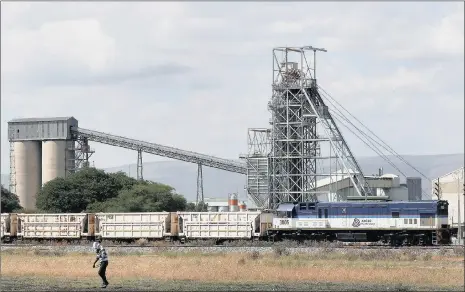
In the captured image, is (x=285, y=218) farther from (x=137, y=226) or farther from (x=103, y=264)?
(x=103, y=264)

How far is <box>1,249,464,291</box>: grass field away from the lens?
30.7 meters

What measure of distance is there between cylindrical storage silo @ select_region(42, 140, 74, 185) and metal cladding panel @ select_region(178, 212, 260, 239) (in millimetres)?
48322

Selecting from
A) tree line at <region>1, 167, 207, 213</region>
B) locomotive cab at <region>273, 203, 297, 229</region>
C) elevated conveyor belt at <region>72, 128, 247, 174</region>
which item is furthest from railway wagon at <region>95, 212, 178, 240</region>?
elevated conveyor belt at <region>72, 128, 247, 174</region>

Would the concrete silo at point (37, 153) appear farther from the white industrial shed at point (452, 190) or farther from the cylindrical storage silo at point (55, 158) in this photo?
the white industrial shed at point (452, 190)

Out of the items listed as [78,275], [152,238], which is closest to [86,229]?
[152,238]

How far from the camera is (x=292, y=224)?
5784 cm

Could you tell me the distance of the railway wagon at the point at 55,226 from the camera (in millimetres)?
62969

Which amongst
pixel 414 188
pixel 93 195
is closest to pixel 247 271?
pixel 93 195

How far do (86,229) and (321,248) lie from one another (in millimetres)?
21738

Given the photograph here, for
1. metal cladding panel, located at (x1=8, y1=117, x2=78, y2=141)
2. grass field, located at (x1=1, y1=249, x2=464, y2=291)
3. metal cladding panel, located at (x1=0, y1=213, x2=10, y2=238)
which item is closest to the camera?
grass field, located at (x1=1, y1=249, x2=464, y2=291)

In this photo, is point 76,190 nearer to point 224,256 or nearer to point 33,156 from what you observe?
point 33,156

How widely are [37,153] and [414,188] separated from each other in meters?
44.5

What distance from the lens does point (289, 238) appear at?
190 ft

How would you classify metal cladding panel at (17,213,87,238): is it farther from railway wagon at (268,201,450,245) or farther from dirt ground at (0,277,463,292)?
dirt ground at (0,277,463,292)
